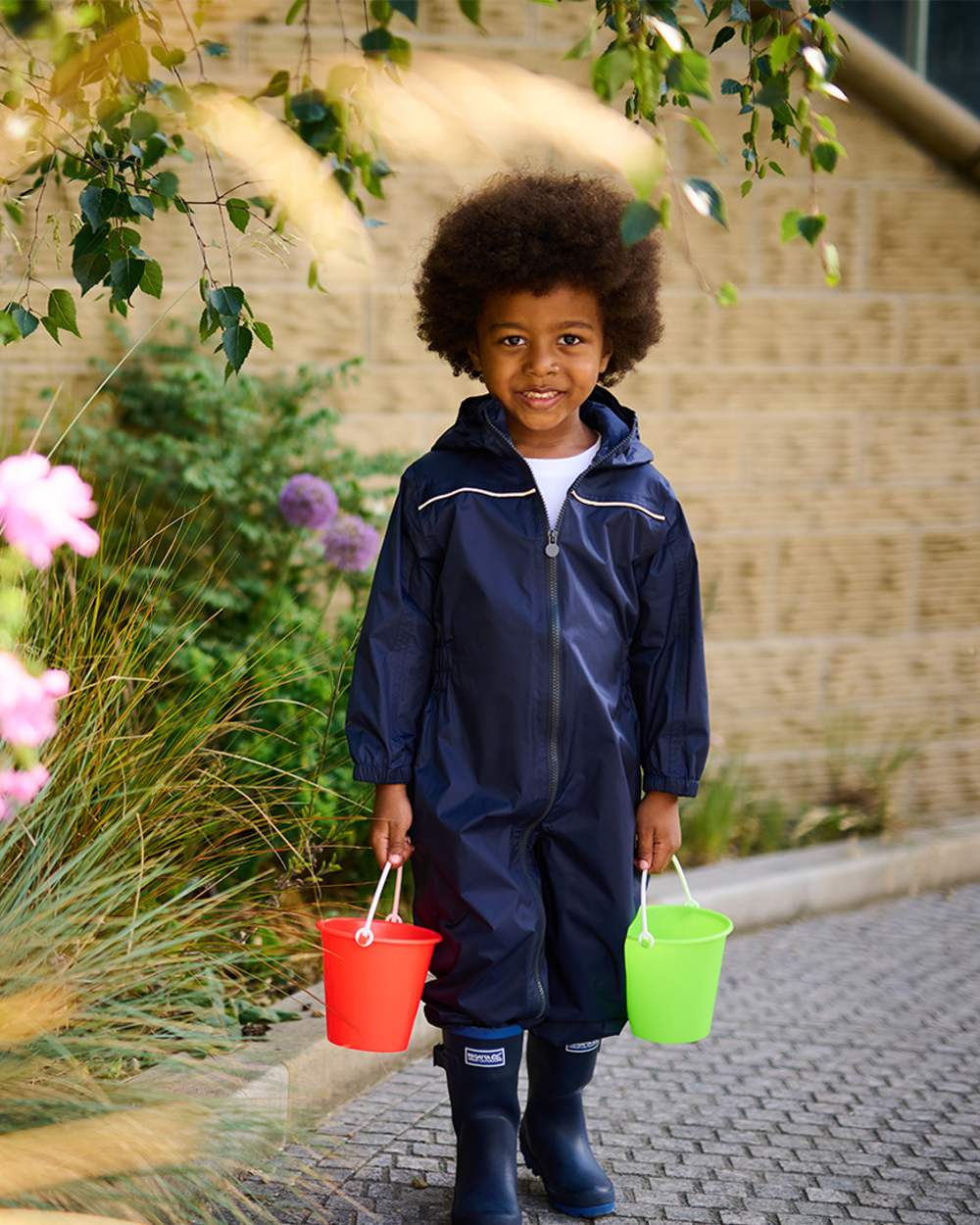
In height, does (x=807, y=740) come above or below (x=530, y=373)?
below

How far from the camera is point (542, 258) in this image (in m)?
2.60

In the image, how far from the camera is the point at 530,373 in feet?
8.46

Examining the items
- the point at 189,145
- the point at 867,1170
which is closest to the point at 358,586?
the point at 189,145

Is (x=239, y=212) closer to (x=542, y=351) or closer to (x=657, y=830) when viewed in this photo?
(x=542, y=351)

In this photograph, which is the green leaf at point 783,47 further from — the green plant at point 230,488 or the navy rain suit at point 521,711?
the green plant at point 230,488

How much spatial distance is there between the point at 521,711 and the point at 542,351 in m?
0.63

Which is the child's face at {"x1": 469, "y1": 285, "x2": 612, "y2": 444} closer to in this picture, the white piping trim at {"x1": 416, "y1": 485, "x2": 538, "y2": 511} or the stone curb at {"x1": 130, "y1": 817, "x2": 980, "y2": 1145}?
the white piping trim at {"x1": 416, "y1": 485, "x2": 538, "y2": 511}

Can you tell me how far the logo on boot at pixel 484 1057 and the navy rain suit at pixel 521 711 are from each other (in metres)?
0.06

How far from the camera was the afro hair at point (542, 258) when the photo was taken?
8.56 feet

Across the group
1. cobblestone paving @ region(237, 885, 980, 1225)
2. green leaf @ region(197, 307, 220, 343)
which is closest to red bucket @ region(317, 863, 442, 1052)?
cobblestone paving @ region(237, 885, 980, 1225)

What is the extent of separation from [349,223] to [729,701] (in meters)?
2.91

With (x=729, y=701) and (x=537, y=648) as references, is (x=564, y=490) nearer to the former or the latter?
(x=537, y=648)

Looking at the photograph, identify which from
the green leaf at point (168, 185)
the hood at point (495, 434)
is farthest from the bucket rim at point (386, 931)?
the green leaf at point (168, 185)

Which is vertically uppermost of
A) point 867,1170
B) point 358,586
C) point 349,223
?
point 349,223
